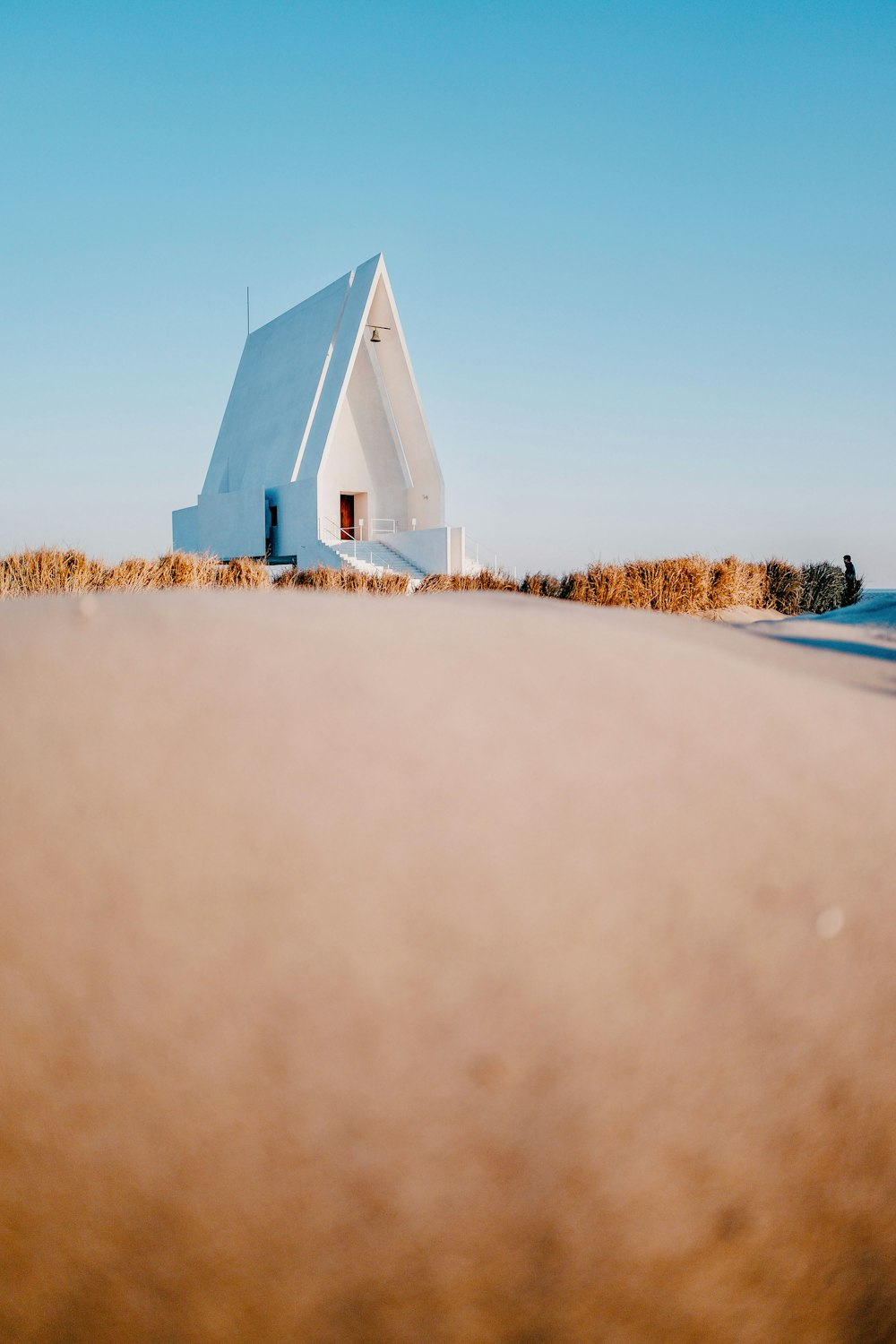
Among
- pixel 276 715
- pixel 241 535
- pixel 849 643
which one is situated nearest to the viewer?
pixel 276 715

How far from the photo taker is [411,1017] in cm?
53

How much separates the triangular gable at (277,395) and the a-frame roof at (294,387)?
0.02 m

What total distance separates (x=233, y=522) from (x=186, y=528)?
2.44m

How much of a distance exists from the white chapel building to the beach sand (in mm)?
13086

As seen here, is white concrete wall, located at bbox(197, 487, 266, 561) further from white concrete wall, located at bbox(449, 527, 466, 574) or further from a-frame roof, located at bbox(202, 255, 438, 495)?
white concrete wall, located at bbox(449, 527, 466, 574)

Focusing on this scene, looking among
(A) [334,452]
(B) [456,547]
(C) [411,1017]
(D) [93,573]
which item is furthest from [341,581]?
(A) [334,452]

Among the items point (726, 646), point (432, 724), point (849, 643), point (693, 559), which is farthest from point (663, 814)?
point (693, 559)

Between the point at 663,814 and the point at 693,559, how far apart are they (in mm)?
7622

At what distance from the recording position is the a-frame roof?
14.7 meters

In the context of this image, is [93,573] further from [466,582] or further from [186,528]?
[186,528]

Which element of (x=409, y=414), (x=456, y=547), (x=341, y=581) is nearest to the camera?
(x=341, y=581)

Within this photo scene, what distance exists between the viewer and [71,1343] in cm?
49

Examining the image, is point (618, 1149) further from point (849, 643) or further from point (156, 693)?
point (849, 643)

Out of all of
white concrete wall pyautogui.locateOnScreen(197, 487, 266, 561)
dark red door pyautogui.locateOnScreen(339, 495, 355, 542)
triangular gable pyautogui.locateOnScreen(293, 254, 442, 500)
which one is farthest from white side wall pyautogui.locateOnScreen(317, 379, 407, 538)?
white concrete wall pyautogui.locateOnScreen(197, 487, 266, 561)
